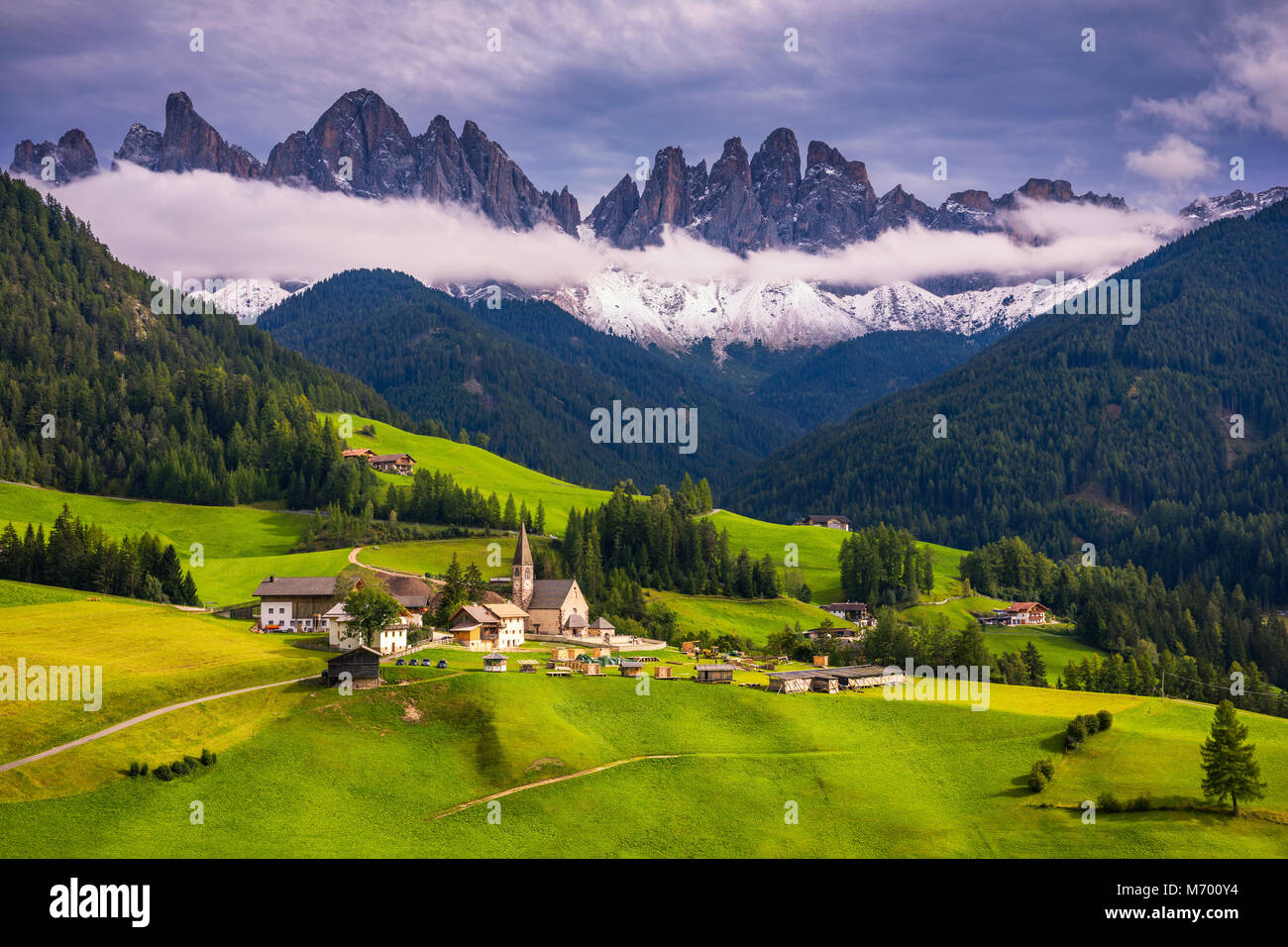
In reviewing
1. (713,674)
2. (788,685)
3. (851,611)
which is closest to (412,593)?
(713,674)

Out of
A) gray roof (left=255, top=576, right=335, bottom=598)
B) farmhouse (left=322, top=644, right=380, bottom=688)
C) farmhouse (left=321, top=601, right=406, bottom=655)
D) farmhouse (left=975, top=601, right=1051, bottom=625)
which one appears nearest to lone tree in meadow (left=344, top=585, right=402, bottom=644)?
farmhouse (left=321, top=601, right=406, bottom=655)

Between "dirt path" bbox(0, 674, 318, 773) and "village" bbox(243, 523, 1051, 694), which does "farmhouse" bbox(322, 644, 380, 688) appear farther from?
"dirt path" bbox(0, 674, 318, 773)

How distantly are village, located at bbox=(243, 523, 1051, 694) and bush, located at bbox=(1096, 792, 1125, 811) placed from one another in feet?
102

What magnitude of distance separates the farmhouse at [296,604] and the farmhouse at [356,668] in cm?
3058

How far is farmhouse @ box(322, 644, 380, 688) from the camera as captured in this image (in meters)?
92.8

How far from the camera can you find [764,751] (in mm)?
87000

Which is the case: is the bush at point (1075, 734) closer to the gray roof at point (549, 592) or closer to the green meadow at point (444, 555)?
the gray roof at point (549, 592)

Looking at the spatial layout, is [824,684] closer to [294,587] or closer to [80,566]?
[294,587]

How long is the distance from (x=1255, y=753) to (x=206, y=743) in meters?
76.0

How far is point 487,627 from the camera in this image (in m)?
118

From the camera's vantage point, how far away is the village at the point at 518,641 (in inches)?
4099

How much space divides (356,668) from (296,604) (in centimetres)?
3475
